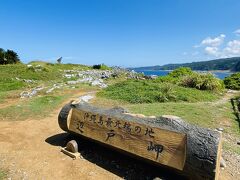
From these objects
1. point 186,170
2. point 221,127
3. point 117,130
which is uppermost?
point 117,130

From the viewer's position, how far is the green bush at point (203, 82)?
1471cm

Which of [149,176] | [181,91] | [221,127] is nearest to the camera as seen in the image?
[149,176]

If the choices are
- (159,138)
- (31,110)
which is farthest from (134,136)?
(31,110)

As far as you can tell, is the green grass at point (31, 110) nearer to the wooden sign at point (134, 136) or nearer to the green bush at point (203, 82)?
the wooden sign at point (134, 136)

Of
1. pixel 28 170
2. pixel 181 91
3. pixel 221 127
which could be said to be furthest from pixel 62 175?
pixel 181 91

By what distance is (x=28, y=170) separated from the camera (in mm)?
4539

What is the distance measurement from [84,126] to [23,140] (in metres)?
2.13

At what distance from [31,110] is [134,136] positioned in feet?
20.5

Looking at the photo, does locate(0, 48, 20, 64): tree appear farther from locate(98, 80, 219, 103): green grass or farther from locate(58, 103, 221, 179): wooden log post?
locate(58, 103, 221, 179): wooden log post

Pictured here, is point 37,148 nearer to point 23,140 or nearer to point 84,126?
point 23,140

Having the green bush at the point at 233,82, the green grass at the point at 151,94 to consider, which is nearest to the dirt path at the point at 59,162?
the green grass at the point at 151,94

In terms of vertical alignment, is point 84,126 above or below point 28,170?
above

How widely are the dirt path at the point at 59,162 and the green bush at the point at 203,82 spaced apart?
35.8 feet

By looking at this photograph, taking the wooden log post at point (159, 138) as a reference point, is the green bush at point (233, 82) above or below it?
below
